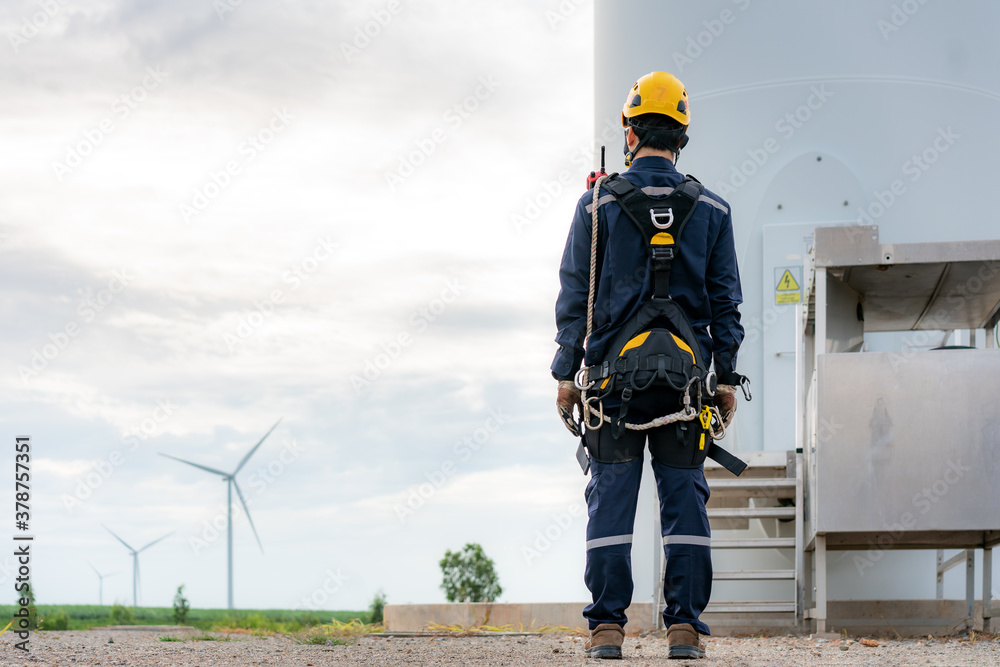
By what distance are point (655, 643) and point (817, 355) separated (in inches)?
73.4

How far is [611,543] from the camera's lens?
4.19m

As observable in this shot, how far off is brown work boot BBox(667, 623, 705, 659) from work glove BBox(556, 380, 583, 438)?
84 cm

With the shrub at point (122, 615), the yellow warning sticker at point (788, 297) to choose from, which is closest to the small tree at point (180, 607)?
the shrub at point (122, 615)

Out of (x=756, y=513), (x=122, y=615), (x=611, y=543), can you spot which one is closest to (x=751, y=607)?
(x=756, y=513)

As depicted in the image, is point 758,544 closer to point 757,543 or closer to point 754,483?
point 757,543

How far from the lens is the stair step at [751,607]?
7191 mm

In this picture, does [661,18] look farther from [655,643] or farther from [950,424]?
[655,643]

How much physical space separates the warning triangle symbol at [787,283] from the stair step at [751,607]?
103 inches

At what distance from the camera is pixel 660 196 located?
173 inches

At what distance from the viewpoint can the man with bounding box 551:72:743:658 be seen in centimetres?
420

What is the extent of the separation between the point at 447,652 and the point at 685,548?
1.57 meters

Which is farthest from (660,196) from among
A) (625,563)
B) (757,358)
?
(757,358)

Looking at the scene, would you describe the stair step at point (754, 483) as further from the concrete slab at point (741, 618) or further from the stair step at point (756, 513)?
the concrete slab at point (741, 618)

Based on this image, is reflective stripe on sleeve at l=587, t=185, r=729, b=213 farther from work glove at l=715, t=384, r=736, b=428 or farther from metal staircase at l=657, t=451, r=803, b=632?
metal staircase at l=657, t=451, r=803, b=632
